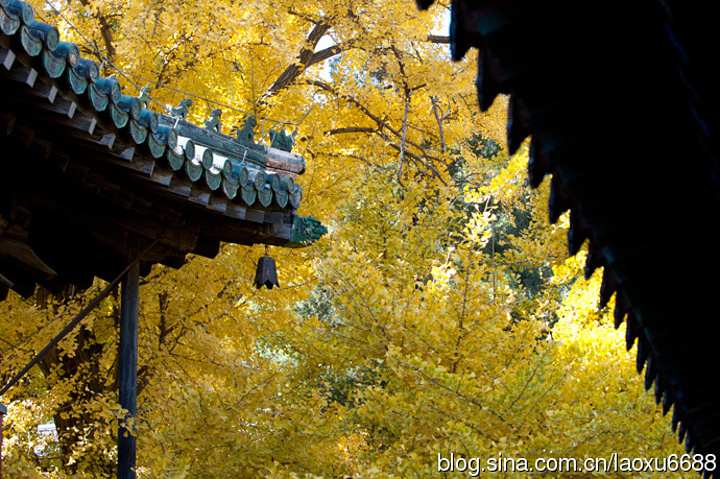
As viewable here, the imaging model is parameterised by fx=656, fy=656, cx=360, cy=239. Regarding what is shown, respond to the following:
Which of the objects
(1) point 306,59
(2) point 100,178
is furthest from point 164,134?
(1) point 306,59

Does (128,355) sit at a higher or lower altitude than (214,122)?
lower

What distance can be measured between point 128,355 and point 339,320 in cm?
441

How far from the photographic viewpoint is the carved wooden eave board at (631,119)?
790 millimetres

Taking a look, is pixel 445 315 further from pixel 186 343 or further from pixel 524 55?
pixel 524 55

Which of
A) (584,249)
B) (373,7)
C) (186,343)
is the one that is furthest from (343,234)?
(373,7)

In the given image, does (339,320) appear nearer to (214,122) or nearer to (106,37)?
(214,122)

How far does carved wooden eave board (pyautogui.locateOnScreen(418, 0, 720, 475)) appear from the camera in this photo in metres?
0.79

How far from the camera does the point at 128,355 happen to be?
405 cm

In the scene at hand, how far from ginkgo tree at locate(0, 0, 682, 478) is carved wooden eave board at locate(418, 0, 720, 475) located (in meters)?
2.95

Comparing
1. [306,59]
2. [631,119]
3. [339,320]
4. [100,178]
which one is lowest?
[631,119]

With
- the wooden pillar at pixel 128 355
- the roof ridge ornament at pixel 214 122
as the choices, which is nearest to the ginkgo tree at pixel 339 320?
the wooden pillar at pixel 128 355

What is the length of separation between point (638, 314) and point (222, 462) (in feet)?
13.2

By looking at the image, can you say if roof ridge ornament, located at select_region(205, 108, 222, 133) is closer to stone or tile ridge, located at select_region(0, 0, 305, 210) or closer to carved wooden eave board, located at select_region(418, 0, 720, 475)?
stone or tile ridge, located at select_region(0, 0, 305, 210)

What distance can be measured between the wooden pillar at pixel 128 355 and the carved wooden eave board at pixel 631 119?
349cm
